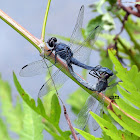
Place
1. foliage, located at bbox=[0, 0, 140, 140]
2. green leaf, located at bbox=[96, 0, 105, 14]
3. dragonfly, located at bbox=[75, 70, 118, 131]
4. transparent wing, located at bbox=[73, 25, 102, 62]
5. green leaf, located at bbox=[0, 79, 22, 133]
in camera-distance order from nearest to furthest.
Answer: foliage, located at bbox=[0, 0, 140, 140] < dragonfly, located at bbox=[75, 70, 118, 131] < transparent wing, located at bbox=[73, 25, 102, 62] < green leaf, located at bbox=[96, 0, 105, 14] < green leaf, located at bbox=[0, 79, 22, 133]

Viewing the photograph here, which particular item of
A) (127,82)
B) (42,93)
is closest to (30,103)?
(42,93)

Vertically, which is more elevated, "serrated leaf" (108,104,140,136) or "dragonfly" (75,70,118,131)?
"dragonfly" (75,70,118,131)

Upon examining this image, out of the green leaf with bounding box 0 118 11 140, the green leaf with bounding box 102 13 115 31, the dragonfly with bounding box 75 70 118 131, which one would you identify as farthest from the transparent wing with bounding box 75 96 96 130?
the green leaf with bounding box 102 13 115 31

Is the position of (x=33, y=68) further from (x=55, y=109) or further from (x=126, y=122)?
(x=126, y=122)

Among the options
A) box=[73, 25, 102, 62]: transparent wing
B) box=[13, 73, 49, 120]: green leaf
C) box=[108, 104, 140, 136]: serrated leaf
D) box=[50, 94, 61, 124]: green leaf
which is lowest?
box=[108, 104, 140, 136]: serrated leaf

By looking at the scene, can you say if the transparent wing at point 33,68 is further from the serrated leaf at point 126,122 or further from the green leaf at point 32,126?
the serrated leaf at point 126,122

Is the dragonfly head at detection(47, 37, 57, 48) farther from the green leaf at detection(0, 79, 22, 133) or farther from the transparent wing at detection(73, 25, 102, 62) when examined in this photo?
the green leaf at detection(0, 79, 22, 133)

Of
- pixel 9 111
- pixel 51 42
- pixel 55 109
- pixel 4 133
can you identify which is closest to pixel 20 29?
pixel 51 42

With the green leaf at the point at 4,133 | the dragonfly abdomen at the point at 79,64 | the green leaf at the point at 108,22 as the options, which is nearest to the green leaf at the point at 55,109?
the dragonfly abdomen at the point at 79,64

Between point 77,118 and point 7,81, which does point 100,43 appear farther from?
point 77,118
